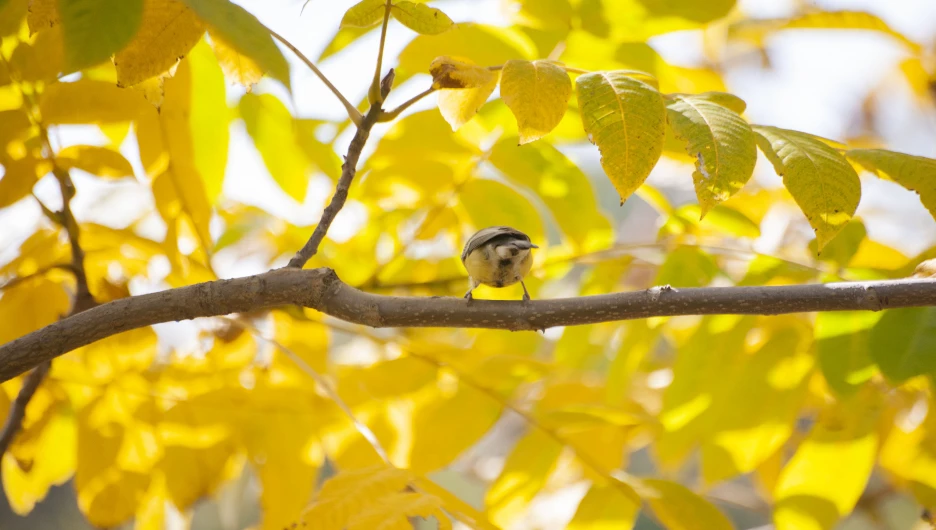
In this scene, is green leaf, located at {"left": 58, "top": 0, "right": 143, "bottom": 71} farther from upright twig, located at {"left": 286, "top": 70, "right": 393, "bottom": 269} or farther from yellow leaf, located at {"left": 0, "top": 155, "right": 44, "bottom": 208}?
yellow leaf, located at {"left": 0, "top": 155, "right": 44, "bottom": 208}

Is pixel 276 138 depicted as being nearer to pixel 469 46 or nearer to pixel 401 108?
pixel 469 46

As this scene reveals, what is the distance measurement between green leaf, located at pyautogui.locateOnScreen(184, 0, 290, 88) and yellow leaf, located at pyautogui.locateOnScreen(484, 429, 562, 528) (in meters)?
0.98

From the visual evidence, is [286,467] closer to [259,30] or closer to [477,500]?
[259,30]

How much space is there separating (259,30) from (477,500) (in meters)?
2.88

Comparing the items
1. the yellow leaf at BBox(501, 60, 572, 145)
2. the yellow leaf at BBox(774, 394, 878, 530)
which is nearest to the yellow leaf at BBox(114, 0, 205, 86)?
the yellow leaf at BBox(501, 60, 572, 145)

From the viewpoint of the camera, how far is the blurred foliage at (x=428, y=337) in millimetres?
1217

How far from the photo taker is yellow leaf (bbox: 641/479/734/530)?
1.21 meters

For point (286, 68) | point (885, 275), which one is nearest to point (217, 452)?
point (286, 68)

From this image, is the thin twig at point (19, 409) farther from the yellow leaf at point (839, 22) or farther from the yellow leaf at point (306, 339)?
the yellow leaf at point (839, 22)

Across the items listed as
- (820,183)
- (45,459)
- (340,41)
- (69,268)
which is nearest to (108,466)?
(45,459)

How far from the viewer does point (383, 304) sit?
89 cm

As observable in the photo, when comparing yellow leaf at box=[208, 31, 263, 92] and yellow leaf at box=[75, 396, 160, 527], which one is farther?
yellow leaf at box=[75, 396, 160, 527]

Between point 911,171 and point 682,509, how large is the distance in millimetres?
674

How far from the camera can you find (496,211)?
1.55m
